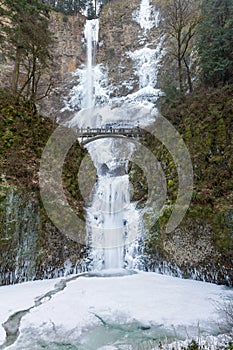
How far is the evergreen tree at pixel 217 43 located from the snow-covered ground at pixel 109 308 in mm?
8954

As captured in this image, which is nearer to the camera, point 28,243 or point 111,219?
point 28,243

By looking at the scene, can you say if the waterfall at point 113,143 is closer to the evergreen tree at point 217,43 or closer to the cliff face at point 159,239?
the cliff face at point 159,239

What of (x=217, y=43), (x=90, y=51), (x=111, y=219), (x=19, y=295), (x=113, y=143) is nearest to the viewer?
(x=19, y=295)

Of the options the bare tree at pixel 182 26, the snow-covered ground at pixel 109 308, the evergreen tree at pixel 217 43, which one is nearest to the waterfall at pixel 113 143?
the snow-covered ground at pixel 109 308

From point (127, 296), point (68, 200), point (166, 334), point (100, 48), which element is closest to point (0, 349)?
point (166, 334)

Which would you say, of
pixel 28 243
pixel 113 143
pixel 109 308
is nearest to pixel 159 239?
pixel 109 308

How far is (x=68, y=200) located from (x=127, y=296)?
4.56 m

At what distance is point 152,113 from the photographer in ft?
77.8

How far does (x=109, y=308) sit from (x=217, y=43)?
37.9ft

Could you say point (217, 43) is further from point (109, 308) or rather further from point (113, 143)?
point (109, 308)

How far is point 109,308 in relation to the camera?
647 centimetres

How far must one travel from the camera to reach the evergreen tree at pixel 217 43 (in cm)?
1215

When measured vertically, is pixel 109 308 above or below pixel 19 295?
below

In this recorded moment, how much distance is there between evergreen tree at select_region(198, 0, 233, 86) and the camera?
12.1 metres
